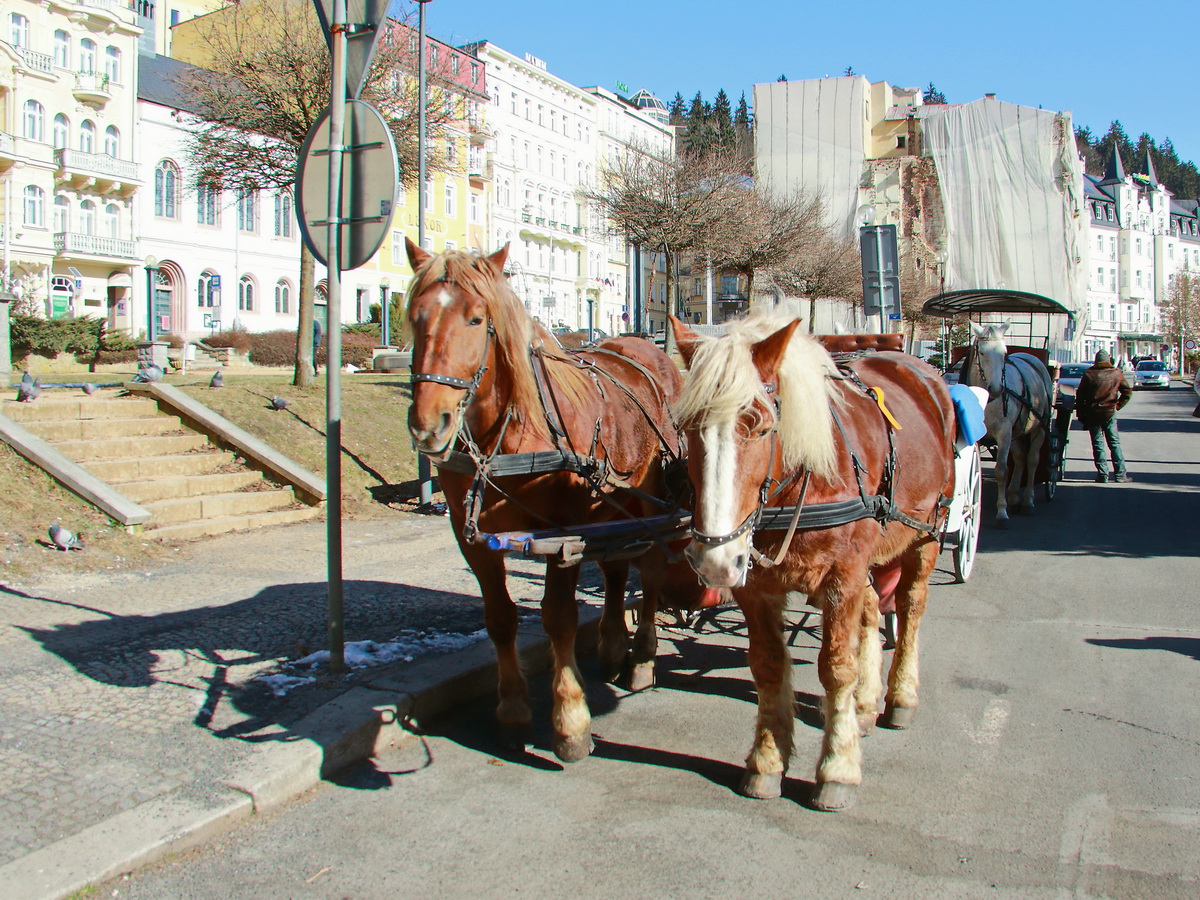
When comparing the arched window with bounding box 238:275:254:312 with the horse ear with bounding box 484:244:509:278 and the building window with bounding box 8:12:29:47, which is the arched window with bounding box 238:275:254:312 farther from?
the horse ear with bounding box 484:244:509:278

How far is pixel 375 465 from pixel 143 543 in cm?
373

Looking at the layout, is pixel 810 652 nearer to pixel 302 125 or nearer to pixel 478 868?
pixel 478 868

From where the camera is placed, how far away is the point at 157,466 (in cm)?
847

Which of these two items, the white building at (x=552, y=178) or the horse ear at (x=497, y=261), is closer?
the horse ear at (x=497, y=261)

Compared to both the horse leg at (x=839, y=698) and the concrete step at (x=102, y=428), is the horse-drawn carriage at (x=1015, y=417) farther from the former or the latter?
the concrete step at (x=102, y=428)

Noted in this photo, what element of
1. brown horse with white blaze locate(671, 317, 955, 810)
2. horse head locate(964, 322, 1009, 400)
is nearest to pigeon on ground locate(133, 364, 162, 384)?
brown horse with white blaze locate(671, 317, 955, 810)

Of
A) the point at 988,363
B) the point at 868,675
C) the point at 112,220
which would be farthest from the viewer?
the point at 112,220

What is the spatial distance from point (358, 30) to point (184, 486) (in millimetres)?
5054

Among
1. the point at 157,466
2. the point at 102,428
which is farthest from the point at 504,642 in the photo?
the point at 102,428

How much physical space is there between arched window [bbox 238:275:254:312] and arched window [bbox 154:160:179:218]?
3.92 m

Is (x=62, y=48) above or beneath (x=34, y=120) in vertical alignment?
above

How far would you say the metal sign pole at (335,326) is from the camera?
457 centimetres

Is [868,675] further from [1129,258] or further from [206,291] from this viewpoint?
[1129,258]

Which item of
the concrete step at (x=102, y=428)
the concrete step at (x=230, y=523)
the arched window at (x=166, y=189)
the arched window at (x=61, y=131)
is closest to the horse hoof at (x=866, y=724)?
the concrete step at (x=230, y=523)
